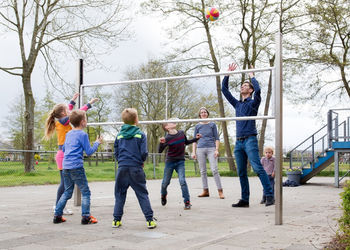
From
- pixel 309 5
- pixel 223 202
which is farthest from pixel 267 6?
pixel 223 202

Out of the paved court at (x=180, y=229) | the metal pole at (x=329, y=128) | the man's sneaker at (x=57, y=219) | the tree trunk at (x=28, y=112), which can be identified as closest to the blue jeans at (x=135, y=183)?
the paved court at (x=180, y=229)

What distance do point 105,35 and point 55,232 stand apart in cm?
1558

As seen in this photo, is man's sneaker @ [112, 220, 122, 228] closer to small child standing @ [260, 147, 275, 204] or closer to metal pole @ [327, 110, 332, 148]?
small child standing @ [260, 147, 275, 204]

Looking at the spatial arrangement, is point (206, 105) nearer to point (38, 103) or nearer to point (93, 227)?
point (93, 227)

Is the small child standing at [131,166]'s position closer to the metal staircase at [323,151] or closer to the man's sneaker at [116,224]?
the man's sneaker at [116,224]

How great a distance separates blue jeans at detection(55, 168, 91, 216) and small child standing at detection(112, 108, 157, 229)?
1.59 ft

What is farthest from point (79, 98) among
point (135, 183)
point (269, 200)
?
point (269, 200)

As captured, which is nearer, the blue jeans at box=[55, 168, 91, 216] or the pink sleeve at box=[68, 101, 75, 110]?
the blue jeans at box=[55, 168, 91, 216]

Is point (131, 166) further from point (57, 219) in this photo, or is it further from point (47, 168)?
point (47, 168)

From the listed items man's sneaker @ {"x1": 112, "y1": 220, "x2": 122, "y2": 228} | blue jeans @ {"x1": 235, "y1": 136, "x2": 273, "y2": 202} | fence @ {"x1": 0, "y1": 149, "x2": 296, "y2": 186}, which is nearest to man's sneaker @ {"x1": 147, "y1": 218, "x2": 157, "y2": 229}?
man's sneaker @ {"x1": 112, "y1": 220, "x2": 122, "y2": 228}

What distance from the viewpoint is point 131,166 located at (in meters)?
5.28

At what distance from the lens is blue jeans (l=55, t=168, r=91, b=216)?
18.3 ft

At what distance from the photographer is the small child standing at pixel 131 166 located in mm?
5277

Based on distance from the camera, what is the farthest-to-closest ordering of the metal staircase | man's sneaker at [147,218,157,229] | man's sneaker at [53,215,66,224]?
the metal staircase → man's sneaker at [53,215,66,224] → man's sneaker at [147,218,157,229]
